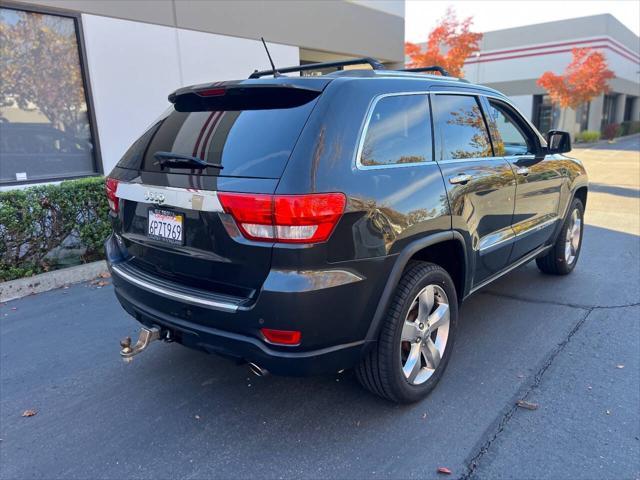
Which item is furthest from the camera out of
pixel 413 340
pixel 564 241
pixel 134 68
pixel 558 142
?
pixel 134 68

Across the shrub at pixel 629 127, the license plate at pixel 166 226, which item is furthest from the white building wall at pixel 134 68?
the shrub at pixel 629 127

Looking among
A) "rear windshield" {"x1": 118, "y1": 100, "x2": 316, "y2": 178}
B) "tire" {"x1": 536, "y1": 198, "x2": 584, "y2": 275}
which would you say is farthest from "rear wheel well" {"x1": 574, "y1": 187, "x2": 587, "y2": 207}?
"rear windshield" {"x1": 118, "y1": 100, "x2": 316, "y2": 178}

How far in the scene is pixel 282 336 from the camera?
2.37m

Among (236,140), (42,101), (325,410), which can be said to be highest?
(42,101)

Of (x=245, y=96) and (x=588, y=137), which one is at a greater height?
(x=245, y=96)

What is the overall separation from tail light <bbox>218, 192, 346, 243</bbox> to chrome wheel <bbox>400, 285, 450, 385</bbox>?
86cm

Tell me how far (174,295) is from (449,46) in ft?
70.8

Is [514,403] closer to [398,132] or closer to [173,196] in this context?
[398,132]

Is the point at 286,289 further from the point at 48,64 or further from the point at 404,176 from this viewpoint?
the point at 48,64

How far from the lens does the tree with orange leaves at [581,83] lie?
88.9ft

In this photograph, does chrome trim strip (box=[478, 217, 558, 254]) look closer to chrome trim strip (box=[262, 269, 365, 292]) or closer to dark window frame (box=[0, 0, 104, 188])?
chrome trim strip (box=[262, 269, 365, 292])

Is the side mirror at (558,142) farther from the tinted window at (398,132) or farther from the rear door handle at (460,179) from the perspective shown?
the tinted window at (398,132)

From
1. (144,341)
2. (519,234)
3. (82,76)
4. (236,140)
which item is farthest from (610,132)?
(144,341)

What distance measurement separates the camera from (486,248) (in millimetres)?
3621
